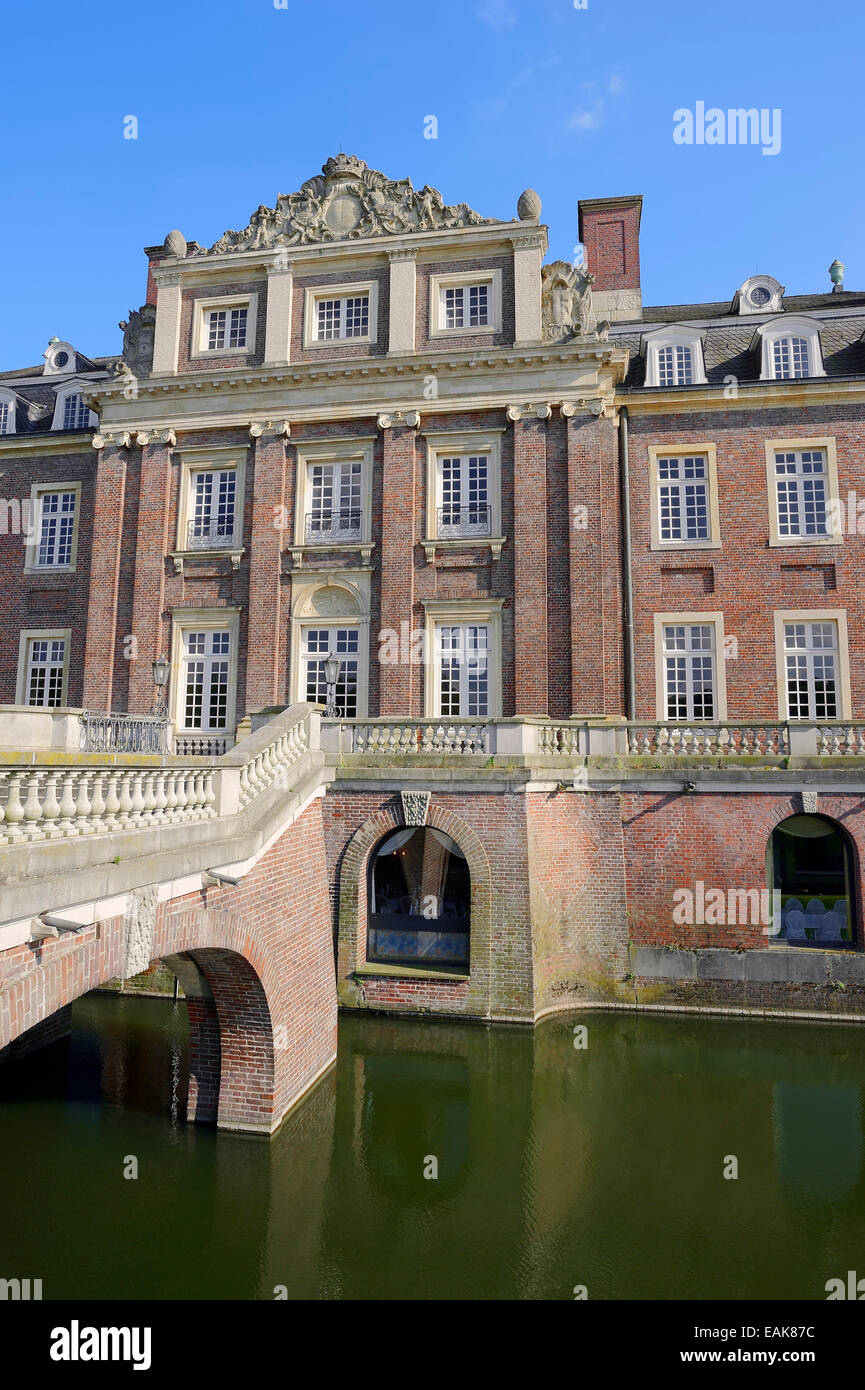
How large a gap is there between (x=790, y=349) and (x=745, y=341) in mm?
1385

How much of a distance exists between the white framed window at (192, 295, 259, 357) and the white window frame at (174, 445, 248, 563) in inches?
105

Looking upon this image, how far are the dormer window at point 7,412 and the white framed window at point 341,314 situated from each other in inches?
392

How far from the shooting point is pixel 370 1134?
10.4 meters

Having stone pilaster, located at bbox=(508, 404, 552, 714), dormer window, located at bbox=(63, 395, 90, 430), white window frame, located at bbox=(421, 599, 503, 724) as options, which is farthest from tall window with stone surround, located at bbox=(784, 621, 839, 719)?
dormer window, located at bbox=(63, 395, 90, 430)

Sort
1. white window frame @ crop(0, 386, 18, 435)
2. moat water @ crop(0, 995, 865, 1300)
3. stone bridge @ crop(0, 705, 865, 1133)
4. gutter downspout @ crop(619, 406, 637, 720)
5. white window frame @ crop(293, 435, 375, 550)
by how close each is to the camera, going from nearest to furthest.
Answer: moat water @ crop(0, 995, 865, 1300), stone bridge @ crop(0, 705, 865, 1133), gutter downspout @ crop(619, 406, 637, 720), white window frame @ crop(293, 435, 375, 550), white window frame @ crop(0, 386, 18, 435)

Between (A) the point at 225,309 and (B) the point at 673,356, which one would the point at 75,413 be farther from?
(B) the point at 673,356

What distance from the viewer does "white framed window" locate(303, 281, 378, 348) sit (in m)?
21.5

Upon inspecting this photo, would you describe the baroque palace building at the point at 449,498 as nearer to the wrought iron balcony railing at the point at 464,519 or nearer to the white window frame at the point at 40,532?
the wrought iron balcony railing at the point at 464,519

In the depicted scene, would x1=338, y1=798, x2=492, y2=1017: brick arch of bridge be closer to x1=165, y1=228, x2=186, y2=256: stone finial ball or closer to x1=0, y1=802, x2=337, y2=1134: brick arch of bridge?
x1=0, y1=802, x2=337, y2=1134: brick arch of bridge

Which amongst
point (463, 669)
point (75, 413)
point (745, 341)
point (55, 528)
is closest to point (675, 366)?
point (745, 341)

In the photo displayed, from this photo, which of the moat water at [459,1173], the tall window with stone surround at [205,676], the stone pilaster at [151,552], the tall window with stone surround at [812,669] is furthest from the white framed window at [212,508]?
the tall window with stone surround at [812,669]

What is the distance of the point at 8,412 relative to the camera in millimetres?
25281

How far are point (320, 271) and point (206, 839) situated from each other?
59.3 ft

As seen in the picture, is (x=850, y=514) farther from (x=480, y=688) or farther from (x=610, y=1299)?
(x=610, y=1299)
